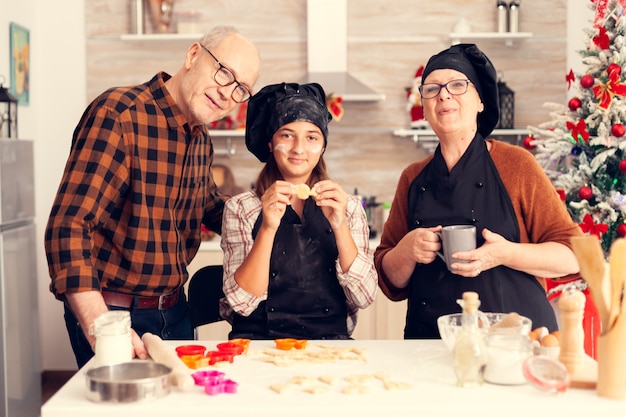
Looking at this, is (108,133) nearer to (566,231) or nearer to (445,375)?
(445,375)

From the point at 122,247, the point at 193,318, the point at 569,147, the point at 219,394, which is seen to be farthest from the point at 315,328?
the point at 569,147

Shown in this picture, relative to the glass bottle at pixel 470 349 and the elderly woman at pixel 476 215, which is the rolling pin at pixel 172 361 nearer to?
the glass bottle at pixel 470 349

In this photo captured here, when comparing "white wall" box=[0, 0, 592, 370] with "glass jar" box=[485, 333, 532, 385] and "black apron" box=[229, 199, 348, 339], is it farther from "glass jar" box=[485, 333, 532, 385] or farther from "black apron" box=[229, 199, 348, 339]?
"glass jar" box=[485, 333, 532, 385]

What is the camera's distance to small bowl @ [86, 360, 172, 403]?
1580 mm

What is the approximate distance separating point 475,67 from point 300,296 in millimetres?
847

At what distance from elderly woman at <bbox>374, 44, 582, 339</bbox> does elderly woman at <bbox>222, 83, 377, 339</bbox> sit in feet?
0.47

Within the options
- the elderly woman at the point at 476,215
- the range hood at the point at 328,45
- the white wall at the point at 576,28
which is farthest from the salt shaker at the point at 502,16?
the elderly woman at the point at 476,215

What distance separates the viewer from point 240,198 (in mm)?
2496

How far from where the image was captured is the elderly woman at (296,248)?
232cm

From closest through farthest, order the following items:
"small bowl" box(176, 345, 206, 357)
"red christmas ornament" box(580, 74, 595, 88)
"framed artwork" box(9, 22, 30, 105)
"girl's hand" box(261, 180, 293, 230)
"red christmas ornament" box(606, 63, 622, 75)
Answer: "small bowl" box(176, 345, 206, 357) < "girl's hand" box(261, 180, 293, 230) < "red christmas ornament" box(606, 63, 622, 75) < "red christmas ornament" box(580, 74, 595, 88) < "framed artwork" box(9, 22, 30, 105)

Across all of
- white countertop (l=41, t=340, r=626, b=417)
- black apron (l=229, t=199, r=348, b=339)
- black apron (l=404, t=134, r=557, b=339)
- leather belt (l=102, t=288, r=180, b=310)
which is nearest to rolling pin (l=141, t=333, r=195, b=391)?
white countertop (l=41, t=340, r=626, b=417)

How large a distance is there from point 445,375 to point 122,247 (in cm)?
101

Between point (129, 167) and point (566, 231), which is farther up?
point (129, 167)

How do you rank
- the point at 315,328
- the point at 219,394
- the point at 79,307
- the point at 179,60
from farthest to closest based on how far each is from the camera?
1. the point at 179,60
2. the point at 315,328
3. the point at 79,307
4. the point at 219,394
